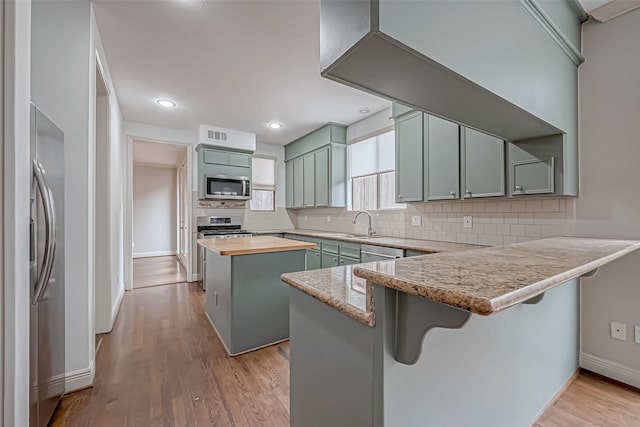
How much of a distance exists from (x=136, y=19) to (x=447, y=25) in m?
2.25

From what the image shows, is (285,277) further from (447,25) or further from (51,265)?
(51,265)

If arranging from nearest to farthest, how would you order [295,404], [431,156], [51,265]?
[295,404], [51,265], [431,156]

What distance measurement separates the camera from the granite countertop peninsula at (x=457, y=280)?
560 mm

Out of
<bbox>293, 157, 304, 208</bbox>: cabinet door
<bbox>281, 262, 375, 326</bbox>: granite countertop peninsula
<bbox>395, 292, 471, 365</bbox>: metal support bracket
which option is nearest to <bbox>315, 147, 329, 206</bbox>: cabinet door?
<bbox>293, 157, 304, 208</bbox>: cabinet door

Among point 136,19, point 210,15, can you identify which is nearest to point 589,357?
point 210,15

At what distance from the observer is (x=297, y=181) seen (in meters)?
5.26

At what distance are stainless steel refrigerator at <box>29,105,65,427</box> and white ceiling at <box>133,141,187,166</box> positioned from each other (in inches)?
149

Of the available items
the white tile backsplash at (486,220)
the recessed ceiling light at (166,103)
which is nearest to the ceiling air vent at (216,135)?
the recessed ceiling light at (166,103)

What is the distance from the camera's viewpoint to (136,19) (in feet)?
6.74

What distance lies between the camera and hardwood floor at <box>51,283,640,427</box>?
1.61 m

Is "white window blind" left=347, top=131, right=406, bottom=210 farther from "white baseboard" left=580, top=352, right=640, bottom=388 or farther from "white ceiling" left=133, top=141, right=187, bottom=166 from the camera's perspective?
"white ceiling" left=133, top=141, right=187, bottom=166

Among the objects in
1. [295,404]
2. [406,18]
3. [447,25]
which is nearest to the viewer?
[406,18]

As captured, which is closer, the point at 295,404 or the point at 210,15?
the point at 295,404

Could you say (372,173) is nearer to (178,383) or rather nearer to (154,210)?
(178,383)
